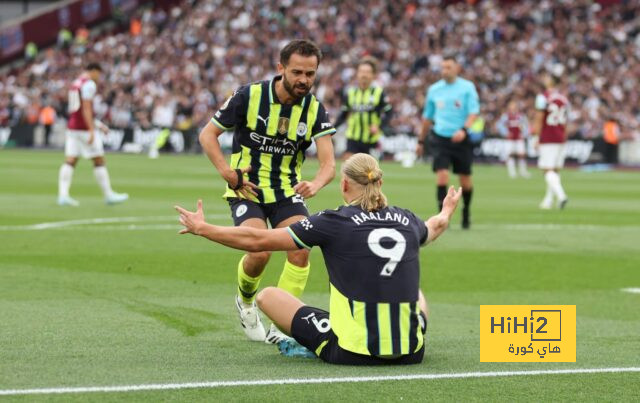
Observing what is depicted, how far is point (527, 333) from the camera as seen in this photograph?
7.29 metres

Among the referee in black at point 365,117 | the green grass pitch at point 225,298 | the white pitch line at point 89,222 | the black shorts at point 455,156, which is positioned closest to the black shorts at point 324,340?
the green grass pitch at point 225,298

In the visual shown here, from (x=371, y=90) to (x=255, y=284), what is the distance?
12548mm

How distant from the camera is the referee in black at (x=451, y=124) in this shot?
1795cm

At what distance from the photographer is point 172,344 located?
8.23 meters

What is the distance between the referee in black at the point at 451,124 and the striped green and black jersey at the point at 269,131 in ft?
29.3

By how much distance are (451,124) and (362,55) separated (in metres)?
30.9

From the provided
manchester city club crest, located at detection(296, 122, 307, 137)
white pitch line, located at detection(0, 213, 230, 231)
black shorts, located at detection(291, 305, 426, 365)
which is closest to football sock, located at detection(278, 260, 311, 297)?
manchester city club crest, located at detection(296, 122, 307, 137)

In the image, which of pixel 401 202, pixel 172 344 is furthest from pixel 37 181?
pixel 172 344

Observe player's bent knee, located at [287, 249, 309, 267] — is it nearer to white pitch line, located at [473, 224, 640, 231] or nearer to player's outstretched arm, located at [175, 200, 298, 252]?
player's outstretched arm, located at [175, 200, 298, 252]

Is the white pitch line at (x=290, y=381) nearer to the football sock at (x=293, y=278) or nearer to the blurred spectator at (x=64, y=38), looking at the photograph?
the football sock at (x=293, y=278)

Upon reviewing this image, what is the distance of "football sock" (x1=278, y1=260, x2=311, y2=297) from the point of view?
883 centimetres

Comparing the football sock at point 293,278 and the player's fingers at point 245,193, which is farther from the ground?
the player's fingers at point 245,193

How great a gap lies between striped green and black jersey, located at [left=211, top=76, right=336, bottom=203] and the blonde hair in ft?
5.97

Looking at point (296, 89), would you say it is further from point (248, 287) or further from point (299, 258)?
point (248, 287)
